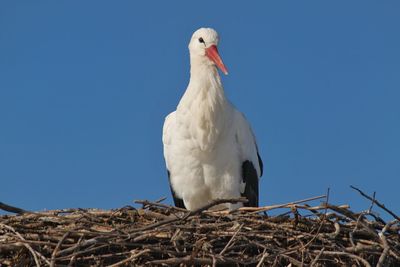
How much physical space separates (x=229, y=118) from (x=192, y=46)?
793 millimetres

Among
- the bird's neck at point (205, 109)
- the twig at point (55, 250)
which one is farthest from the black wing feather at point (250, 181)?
the twig at point (55, 250)

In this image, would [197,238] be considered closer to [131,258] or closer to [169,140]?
[131,258]

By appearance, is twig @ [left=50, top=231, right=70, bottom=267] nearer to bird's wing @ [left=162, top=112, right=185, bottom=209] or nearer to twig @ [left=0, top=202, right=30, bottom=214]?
twig @ [left=0, top=202, right=30, bottom=214]

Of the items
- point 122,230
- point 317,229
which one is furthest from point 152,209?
point 317,229

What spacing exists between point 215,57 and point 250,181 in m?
1.09

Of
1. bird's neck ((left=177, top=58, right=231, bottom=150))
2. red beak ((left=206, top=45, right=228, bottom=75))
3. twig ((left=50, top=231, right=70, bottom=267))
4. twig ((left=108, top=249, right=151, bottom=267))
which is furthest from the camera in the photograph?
red beak ((left=206, top=45, right=228, bottom=75))

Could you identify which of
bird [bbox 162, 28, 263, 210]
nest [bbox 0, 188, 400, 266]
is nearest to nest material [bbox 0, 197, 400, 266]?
nest [bbox 0, 188, 400, 266]

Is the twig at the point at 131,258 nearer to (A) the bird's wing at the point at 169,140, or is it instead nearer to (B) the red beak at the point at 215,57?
(A) the bird's wing at the point at 169,140

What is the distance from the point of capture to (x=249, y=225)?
6.40 metres

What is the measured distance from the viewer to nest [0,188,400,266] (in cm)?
602

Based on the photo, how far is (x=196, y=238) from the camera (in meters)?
6.22

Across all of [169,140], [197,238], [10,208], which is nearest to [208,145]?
[169,140]

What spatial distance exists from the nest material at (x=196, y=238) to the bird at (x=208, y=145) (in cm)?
153

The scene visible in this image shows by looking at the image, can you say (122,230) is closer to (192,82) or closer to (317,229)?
(317,229)
